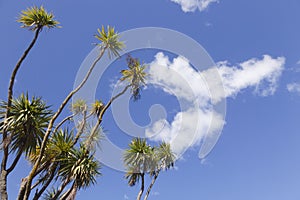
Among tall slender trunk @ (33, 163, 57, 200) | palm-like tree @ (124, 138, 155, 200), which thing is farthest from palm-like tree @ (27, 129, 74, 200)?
palm-like tree @ (124, 138, 155, 200)

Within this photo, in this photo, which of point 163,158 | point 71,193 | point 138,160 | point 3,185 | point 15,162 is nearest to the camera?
point 3,185

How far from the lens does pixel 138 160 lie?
24.0m

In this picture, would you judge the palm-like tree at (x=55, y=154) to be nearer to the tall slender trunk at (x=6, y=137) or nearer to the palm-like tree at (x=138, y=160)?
the tall slender trunk at (x=6, y=137)

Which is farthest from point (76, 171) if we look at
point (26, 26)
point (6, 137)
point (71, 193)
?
point (26, 26)

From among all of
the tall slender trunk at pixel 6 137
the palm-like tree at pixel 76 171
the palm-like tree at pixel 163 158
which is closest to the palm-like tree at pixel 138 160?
the palm-like tree at pixel 163 158

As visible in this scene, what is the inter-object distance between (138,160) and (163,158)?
471cm

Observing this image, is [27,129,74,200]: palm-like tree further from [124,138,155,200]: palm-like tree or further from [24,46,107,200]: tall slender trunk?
[124,138,155,200]: palm-like tree

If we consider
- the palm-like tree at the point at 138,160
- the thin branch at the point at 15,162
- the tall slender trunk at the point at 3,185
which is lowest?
the tall slender trunk at the point at 3,185

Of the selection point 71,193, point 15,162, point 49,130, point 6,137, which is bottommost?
point 15,162

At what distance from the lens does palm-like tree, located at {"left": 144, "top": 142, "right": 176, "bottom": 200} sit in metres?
26.1

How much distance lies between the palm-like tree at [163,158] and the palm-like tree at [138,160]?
56.4 inches

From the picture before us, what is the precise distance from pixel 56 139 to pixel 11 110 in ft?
8.57

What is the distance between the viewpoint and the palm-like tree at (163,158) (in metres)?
26.1

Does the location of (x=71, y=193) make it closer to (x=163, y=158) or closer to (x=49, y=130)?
(x=49, y=130)
